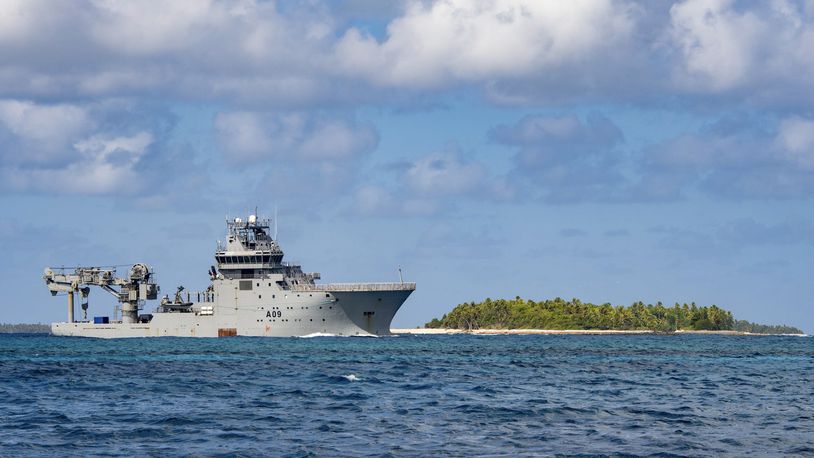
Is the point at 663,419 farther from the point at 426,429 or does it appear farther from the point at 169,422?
the point at 169,422

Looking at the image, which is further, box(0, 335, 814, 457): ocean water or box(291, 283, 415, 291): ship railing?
box(291, 283, 415, 291): ship railing

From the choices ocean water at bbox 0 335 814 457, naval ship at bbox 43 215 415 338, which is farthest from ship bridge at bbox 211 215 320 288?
ocean water at bbox 0 335 814 457

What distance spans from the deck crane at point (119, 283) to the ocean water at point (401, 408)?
48891 millimetres

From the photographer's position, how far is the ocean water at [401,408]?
28.0m

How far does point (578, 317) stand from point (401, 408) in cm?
14766

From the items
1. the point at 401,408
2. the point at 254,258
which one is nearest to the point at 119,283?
the point at 254,258

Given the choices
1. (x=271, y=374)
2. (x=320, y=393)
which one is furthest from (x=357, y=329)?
(x=320, y=393)

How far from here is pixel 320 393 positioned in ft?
137

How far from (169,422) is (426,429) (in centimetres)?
785

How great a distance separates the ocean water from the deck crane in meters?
48.9

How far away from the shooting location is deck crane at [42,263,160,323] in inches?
4417

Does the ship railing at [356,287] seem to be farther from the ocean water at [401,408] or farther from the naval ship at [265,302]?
the ocean water at [401,408]

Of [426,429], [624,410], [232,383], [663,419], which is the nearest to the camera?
[426,429]

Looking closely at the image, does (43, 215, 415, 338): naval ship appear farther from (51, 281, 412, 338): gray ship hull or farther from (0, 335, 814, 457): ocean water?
(0, 335, 814, 457): ocean water
